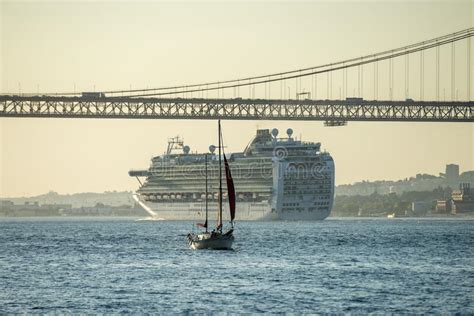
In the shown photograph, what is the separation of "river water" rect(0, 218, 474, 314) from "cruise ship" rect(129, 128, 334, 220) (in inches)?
2472

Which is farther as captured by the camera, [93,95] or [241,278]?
[93,95]

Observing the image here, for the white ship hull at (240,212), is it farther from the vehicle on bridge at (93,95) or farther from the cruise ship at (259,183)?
the vehicle on bridge at (93,95)

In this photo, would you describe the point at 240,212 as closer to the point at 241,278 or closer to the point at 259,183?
the point at 259,183

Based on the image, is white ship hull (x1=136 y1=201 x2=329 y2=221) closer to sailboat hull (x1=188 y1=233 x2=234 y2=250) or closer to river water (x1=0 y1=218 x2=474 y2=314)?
river water (x1=0 y1=218 x2=474 y2=314)

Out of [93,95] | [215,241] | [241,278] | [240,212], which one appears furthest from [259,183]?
[241,278]

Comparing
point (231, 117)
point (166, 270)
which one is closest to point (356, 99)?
point (231, 117)

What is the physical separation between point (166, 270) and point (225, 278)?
4.89m

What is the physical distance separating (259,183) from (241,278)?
9229 cm

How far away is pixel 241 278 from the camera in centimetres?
5225

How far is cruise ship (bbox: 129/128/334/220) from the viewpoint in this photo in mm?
142125

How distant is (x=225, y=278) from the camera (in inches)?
2057

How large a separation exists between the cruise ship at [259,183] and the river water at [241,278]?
62782 millimetres

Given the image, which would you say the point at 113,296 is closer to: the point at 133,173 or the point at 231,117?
the point at 231,117

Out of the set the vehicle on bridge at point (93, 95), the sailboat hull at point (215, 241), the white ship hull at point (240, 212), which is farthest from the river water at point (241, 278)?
the white ship hull at point (240, 212)
